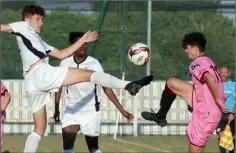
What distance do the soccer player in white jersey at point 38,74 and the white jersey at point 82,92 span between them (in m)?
1.60

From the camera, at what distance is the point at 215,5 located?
21.7 meters

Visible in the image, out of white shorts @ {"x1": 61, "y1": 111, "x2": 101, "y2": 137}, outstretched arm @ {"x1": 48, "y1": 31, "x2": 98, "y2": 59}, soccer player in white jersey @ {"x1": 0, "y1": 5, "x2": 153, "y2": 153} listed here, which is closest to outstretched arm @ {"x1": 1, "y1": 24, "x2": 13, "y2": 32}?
soccer player in white jersey @ {"x1": 0, "y1": 5, "x2": 153, "y2": 153}

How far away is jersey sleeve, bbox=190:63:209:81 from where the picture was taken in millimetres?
10469

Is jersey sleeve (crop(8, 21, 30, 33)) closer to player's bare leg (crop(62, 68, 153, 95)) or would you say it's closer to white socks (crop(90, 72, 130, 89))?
player's bare leg (crop(62, 68, 153, 95))

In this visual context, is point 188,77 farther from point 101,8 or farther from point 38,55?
point 38,55

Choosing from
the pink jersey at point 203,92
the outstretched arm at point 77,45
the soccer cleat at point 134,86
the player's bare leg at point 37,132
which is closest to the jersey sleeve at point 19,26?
the outstretched arm at point 77,45

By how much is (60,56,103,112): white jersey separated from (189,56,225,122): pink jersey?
2.16m

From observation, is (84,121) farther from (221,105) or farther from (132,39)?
(132,39)

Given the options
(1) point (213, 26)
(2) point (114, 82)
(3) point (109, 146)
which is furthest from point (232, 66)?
(2) point (114, 82)

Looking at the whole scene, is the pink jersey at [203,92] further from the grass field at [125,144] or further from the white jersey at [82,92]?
the grass field at [125,144]

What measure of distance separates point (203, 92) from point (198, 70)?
334mm

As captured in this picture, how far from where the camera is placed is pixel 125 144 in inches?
754

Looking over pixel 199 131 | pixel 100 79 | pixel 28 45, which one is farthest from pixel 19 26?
pixel 199 131

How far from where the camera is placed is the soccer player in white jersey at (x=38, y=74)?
34.1ft
